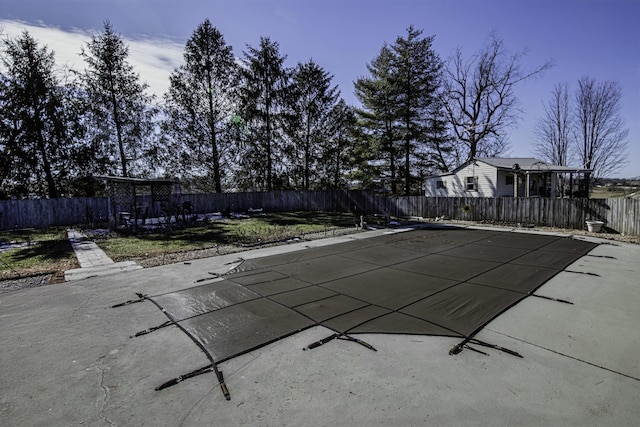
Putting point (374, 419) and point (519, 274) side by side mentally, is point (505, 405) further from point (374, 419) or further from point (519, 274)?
point (519, 274)

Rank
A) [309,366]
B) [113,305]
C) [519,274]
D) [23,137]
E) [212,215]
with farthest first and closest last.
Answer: [212,215]
[23,137]
[519,274]
[113,305]
[309,366]

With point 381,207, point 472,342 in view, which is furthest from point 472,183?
A: point 472,342

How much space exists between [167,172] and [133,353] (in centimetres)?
1936

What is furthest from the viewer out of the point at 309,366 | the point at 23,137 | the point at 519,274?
the point at 23,137

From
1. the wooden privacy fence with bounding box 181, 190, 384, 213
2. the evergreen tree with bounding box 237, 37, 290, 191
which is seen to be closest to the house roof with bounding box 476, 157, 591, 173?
the wooden privacy fence with bounding box 181, 190, 384, 213

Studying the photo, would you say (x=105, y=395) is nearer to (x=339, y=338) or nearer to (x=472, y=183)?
(x=339, y=338)

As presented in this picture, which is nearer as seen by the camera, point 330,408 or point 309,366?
point 330,408

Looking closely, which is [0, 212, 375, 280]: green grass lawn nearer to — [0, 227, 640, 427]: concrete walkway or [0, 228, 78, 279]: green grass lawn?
[0, 228, 78, 279]: green grass lawn

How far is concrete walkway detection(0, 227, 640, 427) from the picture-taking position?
227cm

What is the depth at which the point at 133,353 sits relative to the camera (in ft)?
10.6

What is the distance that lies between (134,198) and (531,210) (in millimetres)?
17113

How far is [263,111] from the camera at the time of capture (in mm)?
21984

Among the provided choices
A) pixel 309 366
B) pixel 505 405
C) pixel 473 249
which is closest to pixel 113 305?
pixel 309 366

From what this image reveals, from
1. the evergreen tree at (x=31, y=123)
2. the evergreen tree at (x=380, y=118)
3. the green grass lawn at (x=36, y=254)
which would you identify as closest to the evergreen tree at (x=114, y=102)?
the evergreen tree at (x=31, y=123)
